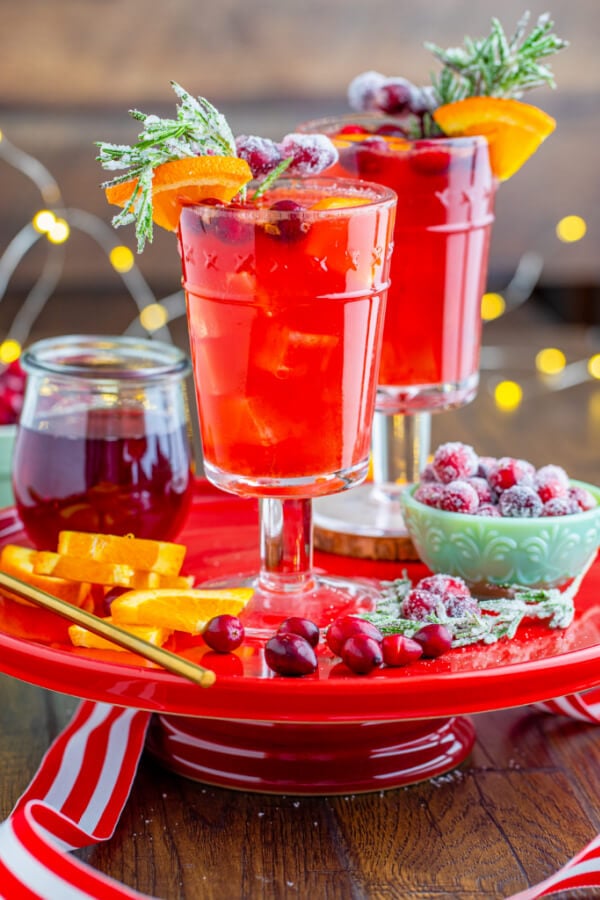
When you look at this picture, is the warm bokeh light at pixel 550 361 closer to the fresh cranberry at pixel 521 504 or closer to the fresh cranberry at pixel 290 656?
the fresh cranberry at pixel 521 504

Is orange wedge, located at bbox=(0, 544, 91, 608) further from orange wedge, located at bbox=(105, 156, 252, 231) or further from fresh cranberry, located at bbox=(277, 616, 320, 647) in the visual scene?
orange wedge, located at bbox=(105, 156, 252, 231)

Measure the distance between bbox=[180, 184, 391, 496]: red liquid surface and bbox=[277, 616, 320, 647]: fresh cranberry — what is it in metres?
0.11

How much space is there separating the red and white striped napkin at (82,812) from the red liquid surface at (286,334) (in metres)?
0.20

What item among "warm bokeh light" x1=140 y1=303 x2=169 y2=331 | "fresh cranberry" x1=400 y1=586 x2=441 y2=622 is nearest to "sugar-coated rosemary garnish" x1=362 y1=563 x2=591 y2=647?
"fresh cranberry" x1=400 y1=586 x2=441 y2=622

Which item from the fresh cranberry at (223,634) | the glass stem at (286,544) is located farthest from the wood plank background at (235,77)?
the fresh cranberry at (223,634)

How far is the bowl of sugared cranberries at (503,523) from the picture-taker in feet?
3.26

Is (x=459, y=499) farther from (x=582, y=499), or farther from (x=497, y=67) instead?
(x=497, y=67)

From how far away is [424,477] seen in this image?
1080 millimetres

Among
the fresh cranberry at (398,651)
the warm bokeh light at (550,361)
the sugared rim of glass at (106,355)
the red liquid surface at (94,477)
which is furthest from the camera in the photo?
the warm bokeh light at (550,361)

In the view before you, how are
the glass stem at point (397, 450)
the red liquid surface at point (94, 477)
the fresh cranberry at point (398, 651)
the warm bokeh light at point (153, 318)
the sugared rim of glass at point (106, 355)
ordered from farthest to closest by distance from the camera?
the warm bokeh light at point (153, 318) < the glass stem at point (397, 450) < the sugared rim of glass at point (106, 355) < the red liquid surface at point (94, 477) < the fresh cranberry at point (398, 651)

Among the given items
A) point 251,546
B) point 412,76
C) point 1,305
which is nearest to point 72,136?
point 1,305

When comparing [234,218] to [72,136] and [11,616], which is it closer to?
[11,616]

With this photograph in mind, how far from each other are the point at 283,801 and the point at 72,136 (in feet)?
Result: 8.12

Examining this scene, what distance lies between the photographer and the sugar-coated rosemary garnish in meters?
0.90
